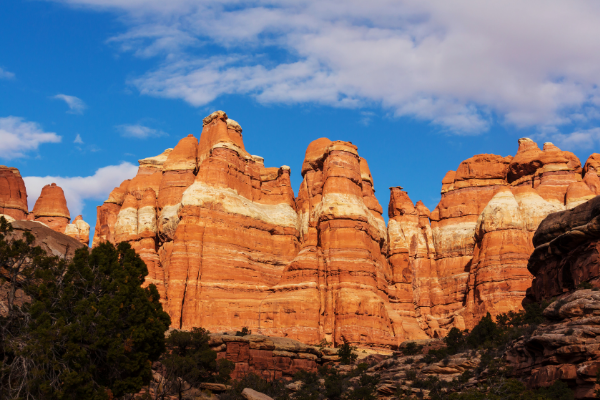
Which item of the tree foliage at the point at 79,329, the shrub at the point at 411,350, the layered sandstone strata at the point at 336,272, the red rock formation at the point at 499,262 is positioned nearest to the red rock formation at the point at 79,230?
the layered sandstone strata at the point at 336,272

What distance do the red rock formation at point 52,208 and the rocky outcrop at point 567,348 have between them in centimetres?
9707

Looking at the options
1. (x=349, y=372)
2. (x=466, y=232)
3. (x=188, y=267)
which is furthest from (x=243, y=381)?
(x=466, y=232)

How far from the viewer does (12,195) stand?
11050 centimetres

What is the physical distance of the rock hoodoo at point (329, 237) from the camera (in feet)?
239

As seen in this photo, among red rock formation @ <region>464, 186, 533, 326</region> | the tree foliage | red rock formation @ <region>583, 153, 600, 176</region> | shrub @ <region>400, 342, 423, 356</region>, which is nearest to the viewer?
the tree foliage

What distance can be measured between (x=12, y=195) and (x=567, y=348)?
335 ft

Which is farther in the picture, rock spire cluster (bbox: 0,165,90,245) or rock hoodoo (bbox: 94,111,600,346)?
rock spire cluster (bbox: 0,165,90,245)

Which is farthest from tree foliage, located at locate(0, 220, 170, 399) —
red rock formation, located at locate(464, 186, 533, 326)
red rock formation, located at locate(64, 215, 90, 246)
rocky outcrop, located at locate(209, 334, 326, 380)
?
red rock formation, located at locate(64, 215, 90, 246)

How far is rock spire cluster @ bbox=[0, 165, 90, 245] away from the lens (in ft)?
354

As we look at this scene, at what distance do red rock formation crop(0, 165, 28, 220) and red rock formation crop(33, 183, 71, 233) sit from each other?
3.70 meters

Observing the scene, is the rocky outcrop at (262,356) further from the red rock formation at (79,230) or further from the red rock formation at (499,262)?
the red rock formation at (79,230)

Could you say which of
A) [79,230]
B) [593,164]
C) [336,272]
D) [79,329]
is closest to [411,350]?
[336,272]

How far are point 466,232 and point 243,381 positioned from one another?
198 feet

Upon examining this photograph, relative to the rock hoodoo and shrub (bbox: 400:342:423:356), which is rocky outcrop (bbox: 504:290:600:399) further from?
the rock hoodoo
